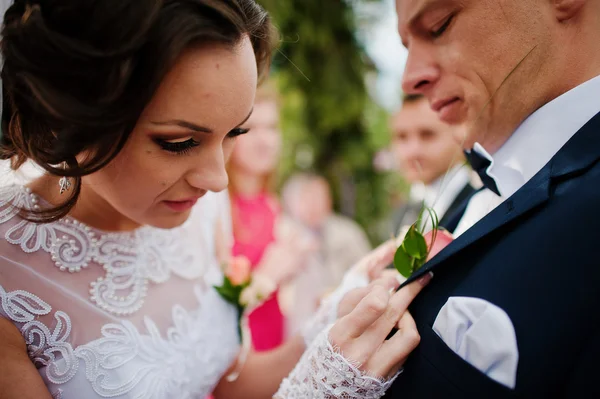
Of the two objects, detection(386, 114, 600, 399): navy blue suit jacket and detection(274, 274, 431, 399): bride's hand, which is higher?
detection(386, 114, 600, 399): navy blue suit jacket

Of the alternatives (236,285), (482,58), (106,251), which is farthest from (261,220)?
(482,58)

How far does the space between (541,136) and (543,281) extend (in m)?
0.46

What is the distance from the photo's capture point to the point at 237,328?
1972 mm

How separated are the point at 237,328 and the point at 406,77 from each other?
4.13 ft

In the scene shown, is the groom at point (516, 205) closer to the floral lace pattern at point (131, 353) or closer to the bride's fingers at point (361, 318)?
the bride's fingers at point (361, 318)

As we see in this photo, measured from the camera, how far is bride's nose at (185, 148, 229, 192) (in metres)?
1.40

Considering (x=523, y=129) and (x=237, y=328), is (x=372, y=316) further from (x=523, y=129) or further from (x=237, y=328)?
(x=237, y=328)

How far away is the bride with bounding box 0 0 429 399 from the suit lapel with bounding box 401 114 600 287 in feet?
0.82

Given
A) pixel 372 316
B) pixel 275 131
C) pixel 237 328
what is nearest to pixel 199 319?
pixel 237 328

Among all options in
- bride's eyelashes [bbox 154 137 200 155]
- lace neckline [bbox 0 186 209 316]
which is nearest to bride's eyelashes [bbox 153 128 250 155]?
bride's eyelashes [bbox 154 137 200 155]

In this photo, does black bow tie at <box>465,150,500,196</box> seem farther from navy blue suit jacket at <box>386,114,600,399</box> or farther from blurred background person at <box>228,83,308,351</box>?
blurred background person at <box>228,83,308,351</box>

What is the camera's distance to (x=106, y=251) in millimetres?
1648

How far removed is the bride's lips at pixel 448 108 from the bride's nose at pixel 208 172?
0.76 m

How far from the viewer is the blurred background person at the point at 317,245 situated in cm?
514
